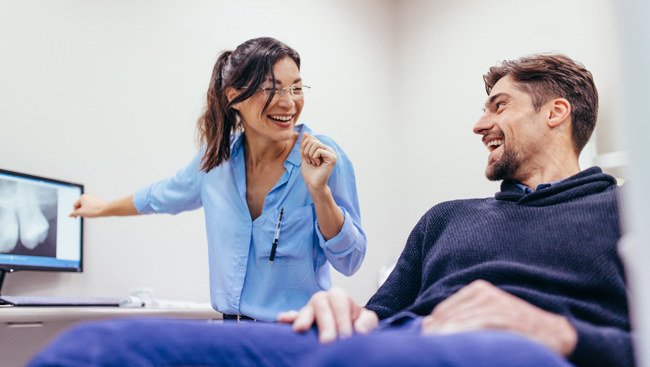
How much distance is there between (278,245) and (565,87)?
3.06ft

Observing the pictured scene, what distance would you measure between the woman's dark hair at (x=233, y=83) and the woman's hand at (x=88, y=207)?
497mm

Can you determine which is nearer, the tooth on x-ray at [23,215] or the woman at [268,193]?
the woman at [268,193]

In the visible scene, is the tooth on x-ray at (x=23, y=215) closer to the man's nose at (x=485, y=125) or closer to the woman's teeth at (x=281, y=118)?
the woman's teeth at (x=281, y=118)

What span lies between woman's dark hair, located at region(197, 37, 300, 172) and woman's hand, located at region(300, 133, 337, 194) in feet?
0.74

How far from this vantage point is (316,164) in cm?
140

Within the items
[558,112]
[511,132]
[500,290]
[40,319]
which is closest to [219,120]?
[40,319]

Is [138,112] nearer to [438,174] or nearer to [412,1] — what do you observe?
[438,174]

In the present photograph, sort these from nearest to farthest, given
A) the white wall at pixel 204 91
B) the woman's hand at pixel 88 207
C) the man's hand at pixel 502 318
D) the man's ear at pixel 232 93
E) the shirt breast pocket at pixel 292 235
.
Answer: the man's hand at pixel 502 318 → the shirt breast pocket at pixel 292 235 → the man's ear at pixel 232 93 → the woman's hand at pixel 88 207 → the white wall at pixel 204 91

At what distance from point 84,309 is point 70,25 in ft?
4.31

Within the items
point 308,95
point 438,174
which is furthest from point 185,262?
point 438,174

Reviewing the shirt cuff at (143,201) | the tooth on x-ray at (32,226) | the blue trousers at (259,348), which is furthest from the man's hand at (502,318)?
the tooth on x-ray at (32,226)

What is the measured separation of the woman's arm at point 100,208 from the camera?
72.2 inches

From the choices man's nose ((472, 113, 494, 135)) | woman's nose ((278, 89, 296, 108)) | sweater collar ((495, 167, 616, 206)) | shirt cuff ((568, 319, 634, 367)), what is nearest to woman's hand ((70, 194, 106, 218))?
woman's nose ((278, 89, 296, 108))

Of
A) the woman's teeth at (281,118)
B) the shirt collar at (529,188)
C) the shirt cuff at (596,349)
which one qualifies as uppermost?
the woman's teeth at (281,118)
